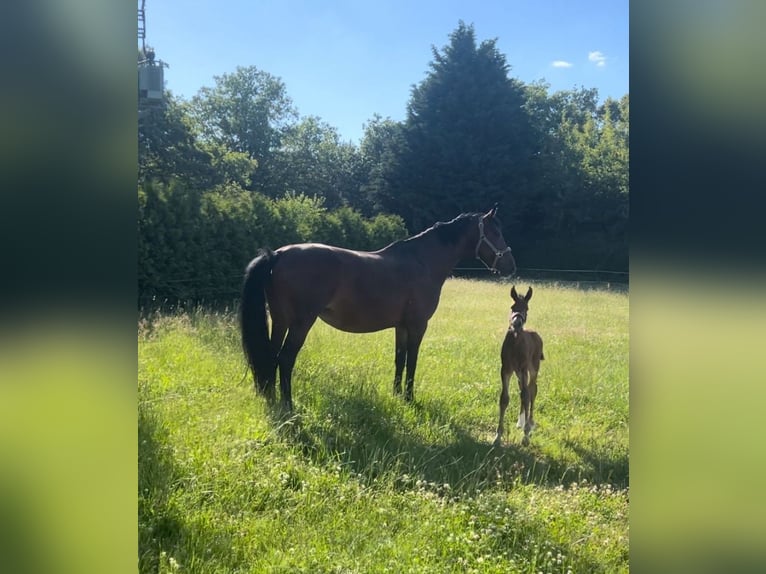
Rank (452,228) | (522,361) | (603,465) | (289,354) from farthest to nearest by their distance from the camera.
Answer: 1. (289,354)
2. (452,228)
3. (522,361)
4. (603,465)

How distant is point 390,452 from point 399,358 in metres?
0.50

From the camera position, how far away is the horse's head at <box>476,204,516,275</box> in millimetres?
2635

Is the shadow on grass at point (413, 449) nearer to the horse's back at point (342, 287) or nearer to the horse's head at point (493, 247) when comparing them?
the horse's back at point (342, 287)

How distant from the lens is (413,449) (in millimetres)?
2578

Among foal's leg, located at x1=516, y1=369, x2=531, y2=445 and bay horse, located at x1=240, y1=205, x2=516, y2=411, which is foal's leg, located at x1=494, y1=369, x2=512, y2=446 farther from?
bay horse, located at x1=240, y1=205, x2=516, y2=411

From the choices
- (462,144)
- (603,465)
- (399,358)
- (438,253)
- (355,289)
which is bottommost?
(603,465)

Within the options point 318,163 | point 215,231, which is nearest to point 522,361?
point 318,163

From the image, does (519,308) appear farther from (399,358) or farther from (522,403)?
(399,358)

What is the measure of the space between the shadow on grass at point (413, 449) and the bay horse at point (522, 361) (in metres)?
0.12
